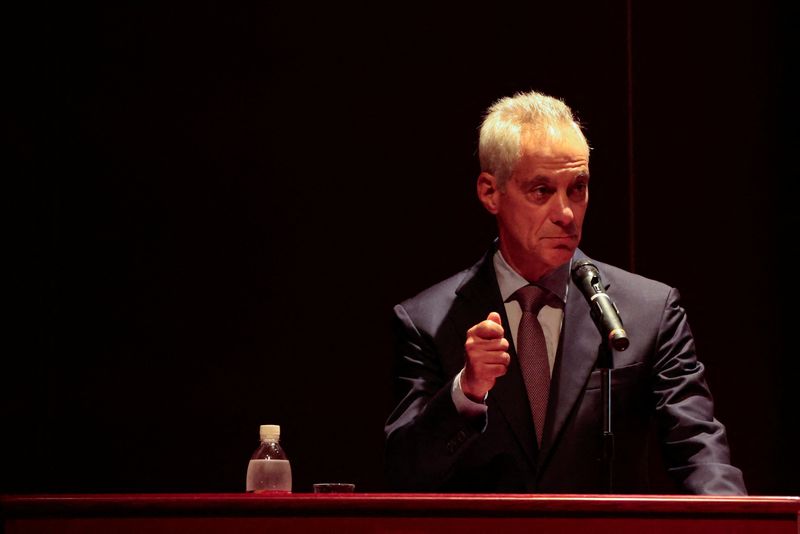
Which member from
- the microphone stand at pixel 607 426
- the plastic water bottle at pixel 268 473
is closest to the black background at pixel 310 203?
the plastic water bottle at pixel 268 473

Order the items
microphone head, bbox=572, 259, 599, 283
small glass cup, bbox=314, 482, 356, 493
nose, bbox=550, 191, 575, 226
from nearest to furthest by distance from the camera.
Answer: small glass cup, bbox=314, 482, 356, 493 < microphone head, bbox=572, 259, 599, 283 < nose, bbox=550, 191, 575, 226

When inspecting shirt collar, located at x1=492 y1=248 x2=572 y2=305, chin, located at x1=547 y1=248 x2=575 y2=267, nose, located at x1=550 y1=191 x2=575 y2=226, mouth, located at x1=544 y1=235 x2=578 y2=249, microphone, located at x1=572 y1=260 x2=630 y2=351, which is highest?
nose, located at x1=550 y1=191 x2=575 y2=226

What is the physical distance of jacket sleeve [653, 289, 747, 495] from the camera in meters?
2.06

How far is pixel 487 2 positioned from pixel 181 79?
95cm

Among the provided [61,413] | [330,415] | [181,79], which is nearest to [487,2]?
[181,79]

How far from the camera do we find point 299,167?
3.08 meters

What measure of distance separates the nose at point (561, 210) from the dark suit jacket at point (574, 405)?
0.14m

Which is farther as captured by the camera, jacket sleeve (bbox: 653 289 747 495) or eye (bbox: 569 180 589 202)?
eye (bbox: 569 180 589 202)

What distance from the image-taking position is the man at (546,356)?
7.40 ft

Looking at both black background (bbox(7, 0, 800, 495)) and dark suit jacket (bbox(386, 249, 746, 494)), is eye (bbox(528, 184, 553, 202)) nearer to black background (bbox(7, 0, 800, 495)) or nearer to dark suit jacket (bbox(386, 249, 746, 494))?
dark suit jacket (bbox(386, 249, 746, 494))

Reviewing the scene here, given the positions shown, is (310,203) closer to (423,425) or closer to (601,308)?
(423,425)

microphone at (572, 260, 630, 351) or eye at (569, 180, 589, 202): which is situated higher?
eye at (569, 180, 589, 202)

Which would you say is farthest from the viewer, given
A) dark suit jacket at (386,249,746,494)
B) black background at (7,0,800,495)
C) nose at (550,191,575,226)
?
black background at (7,0,800,495)

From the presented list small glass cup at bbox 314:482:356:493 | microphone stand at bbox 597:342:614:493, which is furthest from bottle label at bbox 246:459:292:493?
microphone stand at bbox 597:342:614:493
